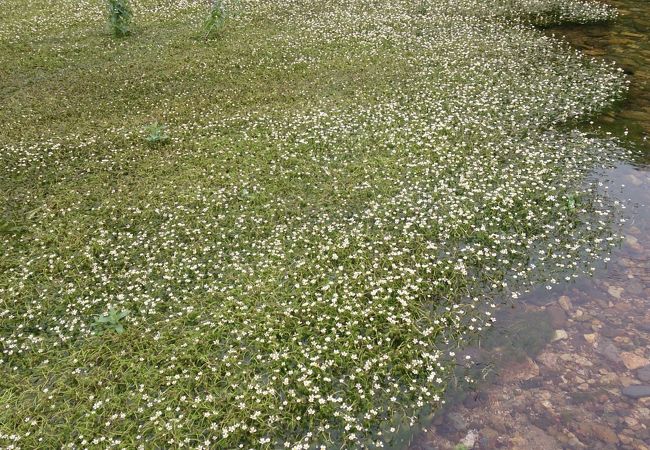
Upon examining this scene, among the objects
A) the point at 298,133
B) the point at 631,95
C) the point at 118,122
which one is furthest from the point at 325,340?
the point at 631,95

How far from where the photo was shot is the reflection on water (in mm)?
6582

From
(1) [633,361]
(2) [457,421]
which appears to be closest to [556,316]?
(1) [633,361]

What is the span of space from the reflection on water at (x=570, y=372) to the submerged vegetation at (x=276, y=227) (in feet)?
1.40

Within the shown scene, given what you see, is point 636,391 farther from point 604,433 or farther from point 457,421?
point 457,421

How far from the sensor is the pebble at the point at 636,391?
7.07 meters

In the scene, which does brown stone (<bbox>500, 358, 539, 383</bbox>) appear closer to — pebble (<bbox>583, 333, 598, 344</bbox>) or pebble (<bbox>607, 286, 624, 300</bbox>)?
pebble (<bbox>583, 333, 598, 344</bbox>)

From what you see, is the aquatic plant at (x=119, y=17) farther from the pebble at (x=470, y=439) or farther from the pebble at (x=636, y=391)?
the pebble at (x=636, y=391)

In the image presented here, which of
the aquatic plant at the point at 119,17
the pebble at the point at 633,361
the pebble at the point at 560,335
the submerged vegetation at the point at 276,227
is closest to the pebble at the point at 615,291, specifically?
the submerged vegetation at the point at 276,227

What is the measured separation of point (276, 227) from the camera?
9.96m

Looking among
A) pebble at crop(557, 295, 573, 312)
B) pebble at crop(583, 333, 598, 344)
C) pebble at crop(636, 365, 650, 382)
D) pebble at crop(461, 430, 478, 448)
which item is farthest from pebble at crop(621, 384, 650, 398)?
pebble at crop(461, 430, 478, 448)

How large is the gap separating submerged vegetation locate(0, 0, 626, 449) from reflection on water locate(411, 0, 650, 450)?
0.43 m

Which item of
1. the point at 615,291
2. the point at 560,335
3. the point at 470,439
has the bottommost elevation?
the point at 470,439

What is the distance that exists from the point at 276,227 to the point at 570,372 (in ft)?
19.0

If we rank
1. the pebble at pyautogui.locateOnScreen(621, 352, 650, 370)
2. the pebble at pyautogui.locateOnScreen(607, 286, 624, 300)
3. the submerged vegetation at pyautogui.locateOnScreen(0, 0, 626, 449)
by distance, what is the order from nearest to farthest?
the submerged vegetation at pyautogui.locateOnScreen(0, 0, 626, 449) → the pebble at pyautogui.locateOnScreen(621, 352, 650, 370) → the pebble at pyautogui.locateOnScreen(607, 286, 624, 300)
